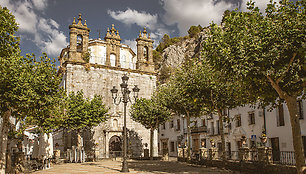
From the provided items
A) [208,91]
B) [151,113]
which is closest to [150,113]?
[151,113]

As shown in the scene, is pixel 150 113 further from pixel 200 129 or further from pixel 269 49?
pixel 269 49

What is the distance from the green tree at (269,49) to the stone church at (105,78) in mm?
19238

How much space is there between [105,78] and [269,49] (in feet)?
73.2

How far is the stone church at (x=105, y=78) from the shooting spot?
27641 millimetres

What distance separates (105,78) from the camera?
97.3ft

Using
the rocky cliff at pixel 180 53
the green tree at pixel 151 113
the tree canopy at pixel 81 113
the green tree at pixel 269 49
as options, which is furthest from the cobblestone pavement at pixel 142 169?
the rocky cliff at pixel 180 53

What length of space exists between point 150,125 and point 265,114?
10941mm

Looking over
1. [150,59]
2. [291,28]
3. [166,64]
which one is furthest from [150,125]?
[166,64]

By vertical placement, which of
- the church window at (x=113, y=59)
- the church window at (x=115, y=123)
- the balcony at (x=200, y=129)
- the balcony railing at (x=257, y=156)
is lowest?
the balcony railing at (x=257, y=156)

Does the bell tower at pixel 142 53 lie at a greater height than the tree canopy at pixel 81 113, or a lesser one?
greater

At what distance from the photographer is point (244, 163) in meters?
14.4

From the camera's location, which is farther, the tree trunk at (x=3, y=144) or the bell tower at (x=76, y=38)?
the bell tower at (x=76, y=38)

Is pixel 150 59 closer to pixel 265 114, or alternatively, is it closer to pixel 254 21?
pixel 265 114

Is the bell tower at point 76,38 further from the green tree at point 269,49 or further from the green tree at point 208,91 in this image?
the green tree at point 269,49
